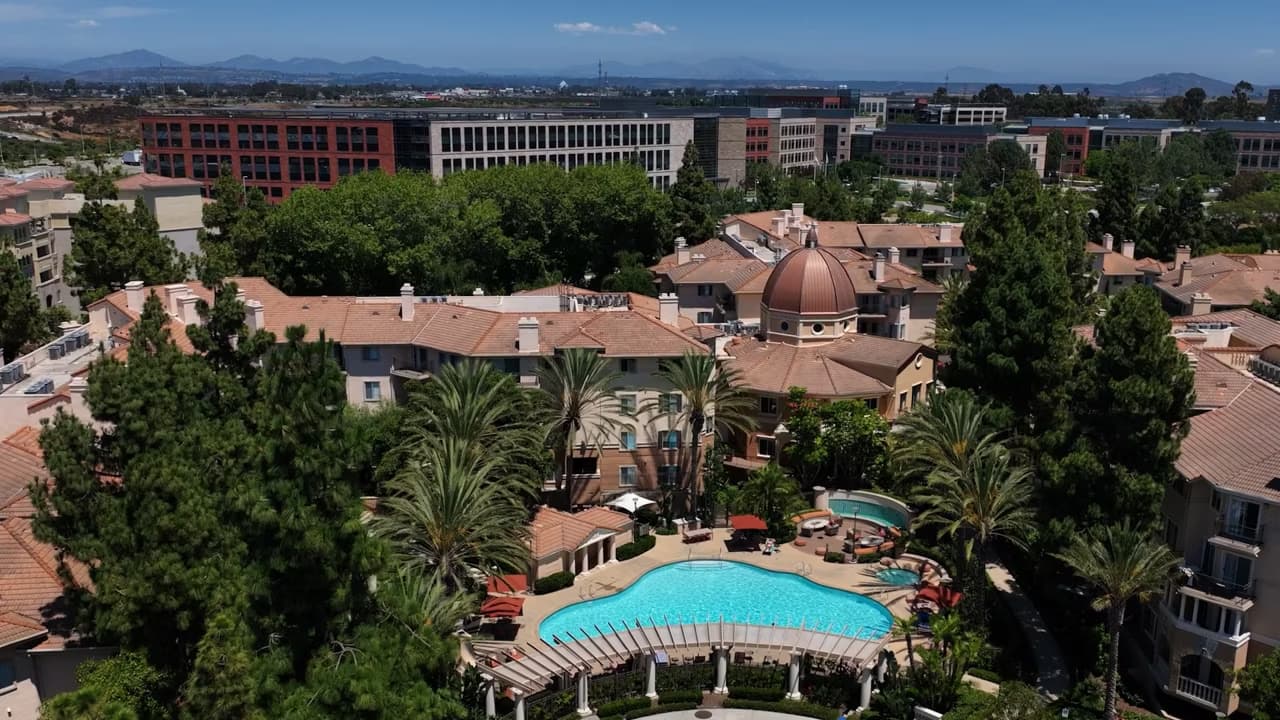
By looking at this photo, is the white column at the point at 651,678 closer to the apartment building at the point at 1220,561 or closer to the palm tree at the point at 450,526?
the palm tree at the point at 450,526

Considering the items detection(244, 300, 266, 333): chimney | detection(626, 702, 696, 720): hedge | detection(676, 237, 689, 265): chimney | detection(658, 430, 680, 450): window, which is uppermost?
detection(244, 300, 266, 333): chimney

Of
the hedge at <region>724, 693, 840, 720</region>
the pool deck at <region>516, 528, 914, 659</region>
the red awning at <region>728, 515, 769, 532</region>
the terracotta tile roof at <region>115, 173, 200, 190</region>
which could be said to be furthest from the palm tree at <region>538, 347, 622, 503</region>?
the terracotta tile roof at <region>115, 173, 200, 190</region>

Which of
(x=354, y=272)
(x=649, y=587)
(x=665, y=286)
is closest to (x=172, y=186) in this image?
(x=354, y=272)

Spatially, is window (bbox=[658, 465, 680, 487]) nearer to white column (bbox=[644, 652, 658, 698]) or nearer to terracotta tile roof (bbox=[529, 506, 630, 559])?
terracotta tile roof (bbox=[529, 506, 630, 559])

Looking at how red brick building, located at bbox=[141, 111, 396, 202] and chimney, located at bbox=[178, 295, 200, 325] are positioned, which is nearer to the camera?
chimney, located at bbox=[178, 295, 200, 325]

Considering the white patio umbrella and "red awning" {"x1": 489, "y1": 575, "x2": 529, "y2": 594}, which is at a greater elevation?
the white patio umbrella

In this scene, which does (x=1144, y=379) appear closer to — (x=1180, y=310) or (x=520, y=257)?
(x=1180, y=310)

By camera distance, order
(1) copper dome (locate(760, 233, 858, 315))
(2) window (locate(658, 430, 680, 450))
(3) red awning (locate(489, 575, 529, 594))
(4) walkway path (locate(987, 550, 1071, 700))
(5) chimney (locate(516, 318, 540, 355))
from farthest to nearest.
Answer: (1) copper dome (locate(760, 233, 858, 315)) < (2) window (locate(658, 430, 680, 450)) < (5) chimney (locate(516, 318, 540, 355)) < (3) red awning (locate(489, 575, 529, 594)) < (4) walkway path (locate(987, 550, 1071, 700))
